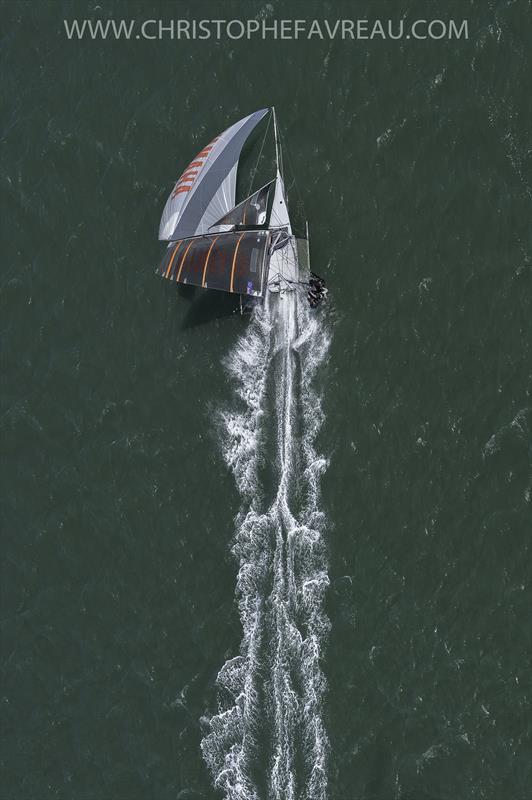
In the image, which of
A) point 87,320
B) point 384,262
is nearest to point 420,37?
point 384,262

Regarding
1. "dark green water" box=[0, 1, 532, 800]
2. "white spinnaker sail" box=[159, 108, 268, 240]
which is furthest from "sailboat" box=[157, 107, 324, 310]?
"dark green water" box=[0, 1, 532, 800]

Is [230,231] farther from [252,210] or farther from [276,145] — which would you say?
[276,145]

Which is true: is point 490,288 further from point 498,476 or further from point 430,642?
point 430,642

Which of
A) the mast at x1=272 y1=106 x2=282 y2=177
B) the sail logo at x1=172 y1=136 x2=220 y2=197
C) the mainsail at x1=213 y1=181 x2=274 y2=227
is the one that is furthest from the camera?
the mast at x1=272 y1=106 x2=282 y2=177

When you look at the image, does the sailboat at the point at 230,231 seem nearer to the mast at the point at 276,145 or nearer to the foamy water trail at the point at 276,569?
the mast at the point at 276,145

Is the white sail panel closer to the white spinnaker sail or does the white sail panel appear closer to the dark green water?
the dark green water

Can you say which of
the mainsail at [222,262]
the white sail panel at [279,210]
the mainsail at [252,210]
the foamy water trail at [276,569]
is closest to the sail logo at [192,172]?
the mainsail at [252,210]
